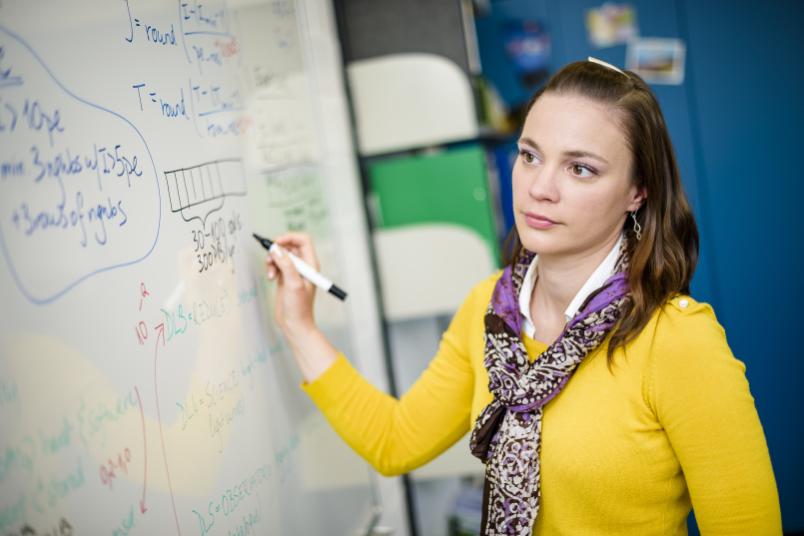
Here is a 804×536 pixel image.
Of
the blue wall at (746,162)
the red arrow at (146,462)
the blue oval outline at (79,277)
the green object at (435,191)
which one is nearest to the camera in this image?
the blue oval outline at (79,277)

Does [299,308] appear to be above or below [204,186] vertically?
below

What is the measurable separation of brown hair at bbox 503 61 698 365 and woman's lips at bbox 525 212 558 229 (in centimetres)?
16

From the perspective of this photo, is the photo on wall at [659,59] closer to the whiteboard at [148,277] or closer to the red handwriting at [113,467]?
the whiteboard at [148,277]

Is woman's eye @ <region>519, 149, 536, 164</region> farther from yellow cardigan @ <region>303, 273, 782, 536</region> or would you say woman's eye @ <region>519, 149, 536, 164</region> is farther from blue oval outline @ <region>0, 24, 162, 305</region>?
blue oval outline @ <region>0, 24, 162, 305</region>

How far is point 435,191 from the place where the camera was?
6.89ft

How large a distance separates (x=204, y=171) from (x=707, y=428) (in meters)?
0.84

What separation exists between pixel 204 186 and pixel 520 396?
1.99 feet

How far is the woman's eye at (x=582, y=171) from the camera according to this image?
3.62 ft

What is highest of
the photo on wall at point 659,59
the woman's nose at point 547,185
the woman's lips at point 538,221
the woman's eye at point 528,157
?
the photo on wall at point 659,59

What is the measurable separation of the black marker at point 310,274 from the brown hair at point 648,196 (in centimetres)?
48

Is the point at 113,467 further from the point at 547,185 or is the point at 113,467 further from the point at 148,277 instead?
the point at 547,185

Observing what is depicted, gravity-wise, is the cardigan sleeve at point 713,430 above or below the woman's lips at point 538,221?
below

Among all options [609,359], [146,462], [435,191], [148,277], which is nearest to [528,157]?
[609,359]

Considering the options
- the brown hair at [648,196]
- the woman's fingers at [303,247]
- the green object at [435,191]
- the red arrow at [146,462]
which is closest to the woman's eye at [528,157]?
the brown hair at [648,196]
